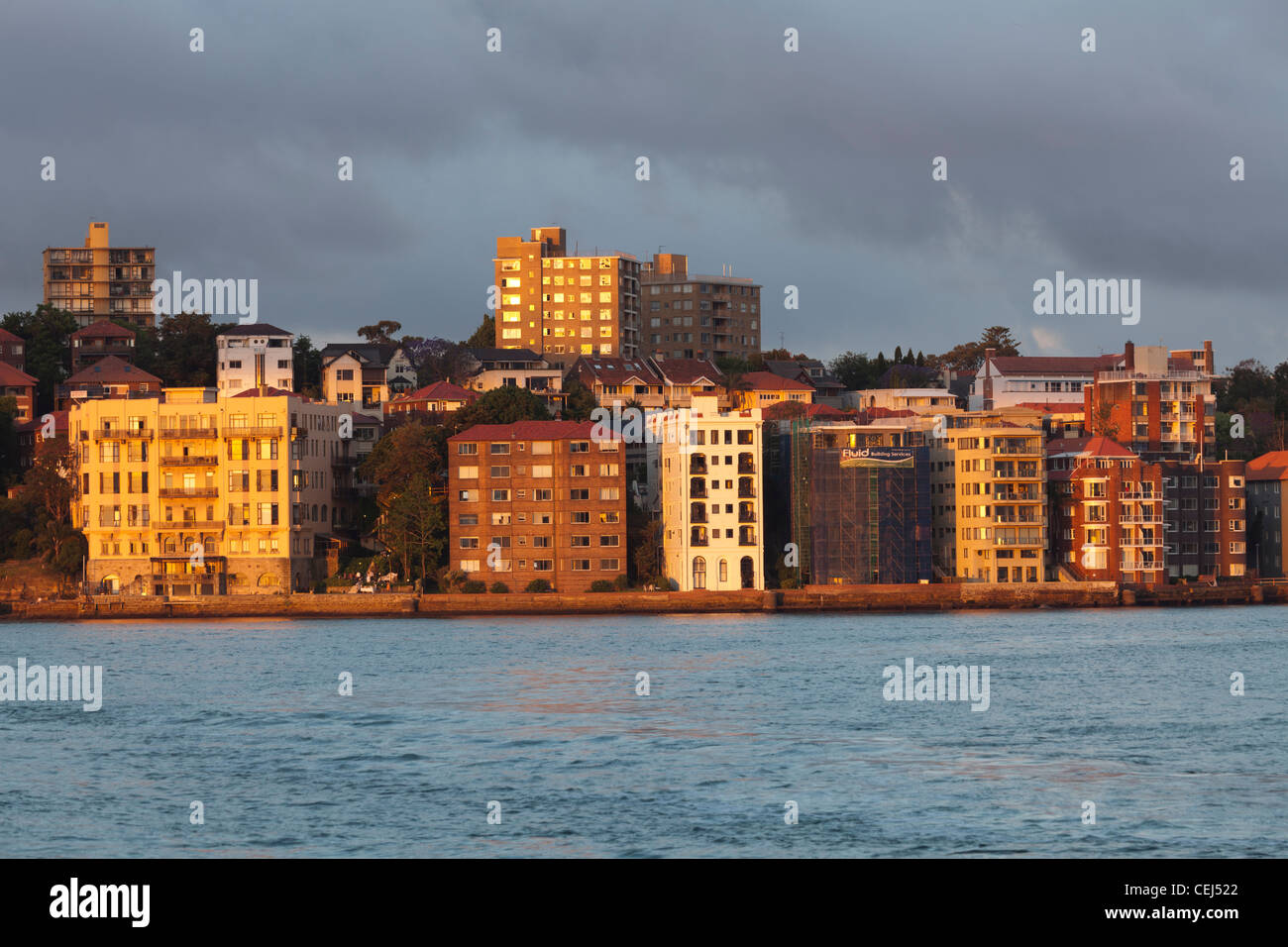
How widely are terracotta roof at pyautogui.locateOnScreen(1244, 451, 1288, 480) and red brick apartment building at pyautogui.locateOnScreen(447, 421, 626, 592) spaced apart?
43.5 meters

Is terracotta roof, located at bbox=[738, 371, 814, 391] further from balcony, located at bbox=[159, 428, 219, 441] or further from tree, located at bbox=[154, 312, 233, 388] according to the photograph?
balcony, located at bbox=[159, 428, 219, 441]

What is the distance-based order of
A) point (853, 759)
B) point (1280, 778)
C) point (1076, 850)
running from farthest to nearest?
point (853, 759) < point (1280, 778) < point (1076, 850)

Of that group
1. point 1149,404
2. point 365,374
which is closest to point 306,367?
point 365,374

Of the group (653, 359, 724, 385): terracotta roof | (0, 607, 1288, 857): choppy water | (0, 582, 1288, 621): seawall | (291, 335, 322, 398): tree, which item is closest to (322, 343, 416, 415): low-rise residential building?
(291, 335, 322, 398): tree

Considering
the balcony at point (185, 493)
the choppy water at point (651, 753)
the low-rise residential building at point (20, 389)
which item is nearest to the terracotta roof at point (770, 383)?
the balcony at point (185, 493)

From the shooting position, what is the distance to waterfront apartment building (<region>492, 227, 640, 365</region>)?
140m

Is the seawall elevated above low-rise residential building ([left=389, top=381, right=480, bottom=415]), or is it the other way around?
low-rise residential building ([left=389, top=381, right=480, bottom=415])

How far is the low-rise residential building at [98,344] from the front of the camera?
120 meters

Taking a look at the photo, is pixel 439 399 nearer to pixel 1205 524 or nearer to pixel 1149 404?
pixel 1149 404

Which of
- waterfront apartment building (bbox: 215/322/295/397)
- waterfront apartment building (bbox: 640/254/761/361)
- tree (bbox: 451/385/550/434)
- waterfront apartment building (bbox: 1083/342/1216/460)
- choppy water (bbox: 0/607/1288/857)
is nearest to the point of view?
choppy water (bbox: 0/607/1288/857)

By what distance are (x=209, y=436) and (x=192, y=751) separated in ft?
187
